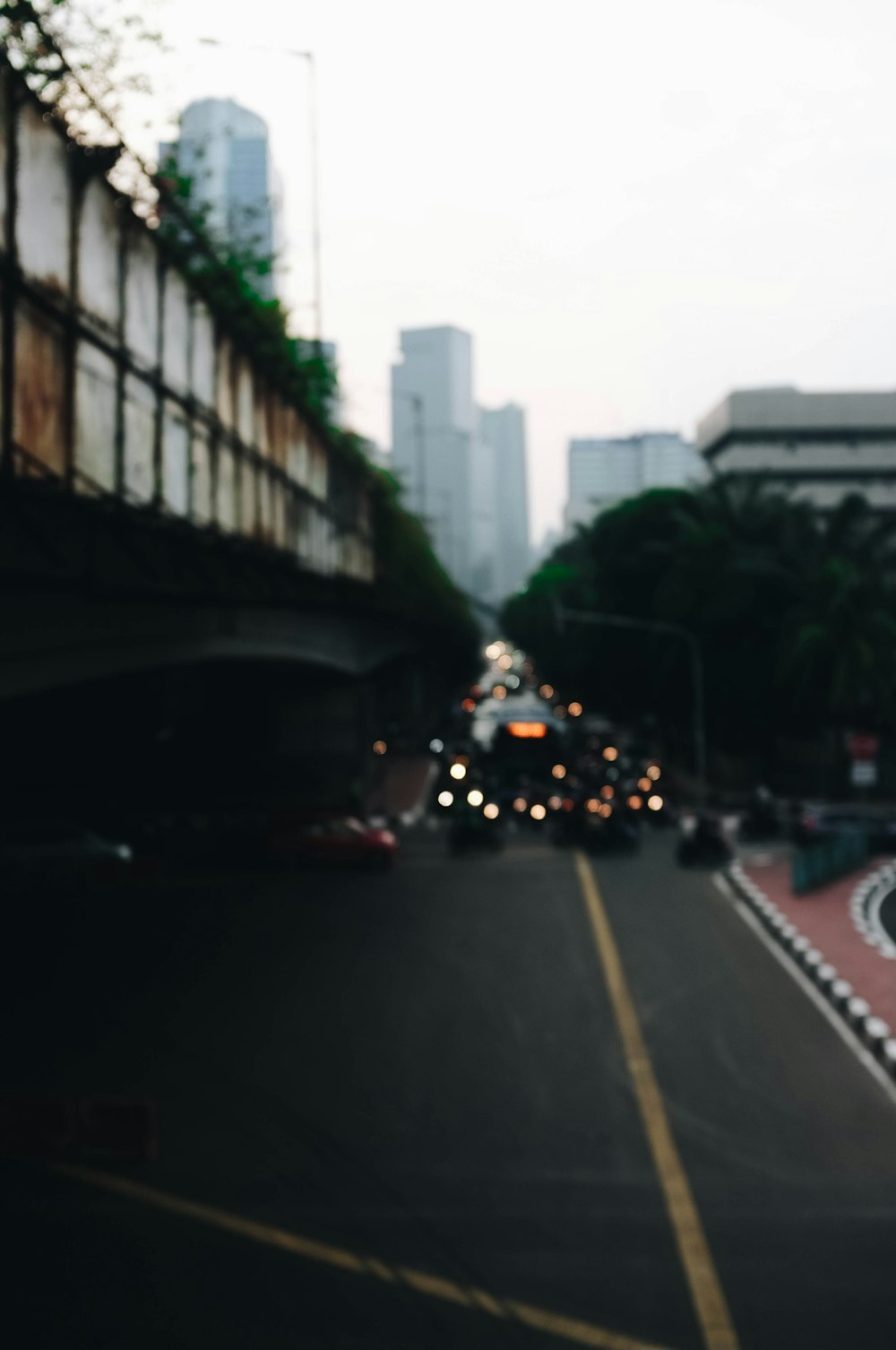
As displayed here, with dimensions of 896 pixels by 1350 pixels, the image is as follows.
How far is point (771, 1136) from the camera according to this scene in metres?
14.9

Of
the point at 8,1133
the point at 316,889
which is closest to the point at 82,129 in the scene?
the point at 8,1133

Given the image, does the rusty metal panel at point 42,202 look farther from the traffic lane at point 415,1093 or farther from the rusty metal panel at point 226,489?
the rusty metal panel at point 226,489

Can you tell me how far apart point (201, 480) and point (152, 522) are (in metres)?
11.4

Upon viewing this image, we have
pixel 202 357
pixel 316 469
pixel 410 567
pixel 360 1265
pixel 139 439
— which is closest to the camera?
pixel 360 1265

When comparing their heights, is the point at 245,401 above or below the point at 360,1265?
above

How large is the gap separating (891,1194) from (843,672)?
124 feet

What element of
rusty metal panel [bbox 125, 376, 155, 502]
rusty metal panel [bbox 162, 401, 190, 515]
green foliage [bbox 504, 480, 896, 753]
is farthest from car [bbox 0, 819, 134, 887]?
green foliage [bbox 504, 480, 896, 753]

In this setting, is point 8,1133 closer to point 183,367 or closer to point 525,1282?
point 525,1282

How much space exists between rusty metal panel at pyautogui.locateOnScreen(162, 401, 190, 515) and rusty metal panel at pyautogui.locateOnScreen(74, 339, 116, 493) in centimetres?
321

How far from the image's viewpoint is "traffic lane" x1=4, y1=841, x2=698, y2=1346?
11.8m

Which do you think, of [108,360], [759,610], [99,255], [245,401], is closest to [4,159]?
[99,255]

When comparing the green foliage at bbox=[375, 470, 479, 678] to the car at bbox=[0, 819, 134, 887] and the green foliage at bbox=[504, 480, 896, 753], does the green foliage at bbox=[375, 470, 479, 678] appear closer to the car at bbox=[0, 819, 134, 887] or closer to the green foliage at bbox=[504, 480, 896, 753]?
the green foliage at bbox=[504, 480, 896, 753]

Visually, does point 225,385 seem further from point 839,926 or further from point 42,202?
point 839,926

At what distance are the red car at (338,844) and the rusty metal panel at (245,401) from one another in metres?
8.24
